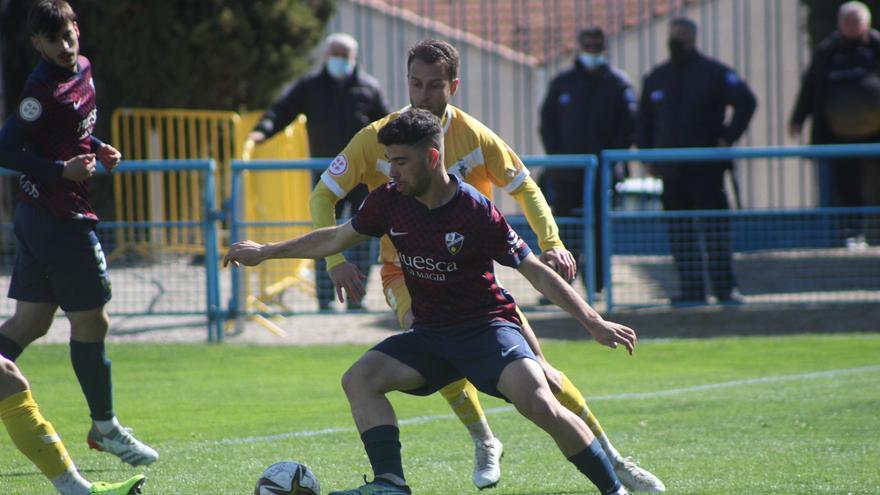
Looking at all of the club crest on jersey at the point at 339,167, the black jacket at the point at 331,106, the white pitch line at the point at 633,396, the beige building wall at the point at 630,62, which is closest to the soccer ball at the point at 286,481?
the club crest on jersey at the point at 339,167

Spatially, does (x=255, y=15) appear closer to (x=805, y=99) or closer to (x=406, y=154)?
(x=805, y=99)

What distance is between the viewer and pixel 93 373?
6.70 m

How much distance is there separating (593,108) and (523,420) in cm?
553

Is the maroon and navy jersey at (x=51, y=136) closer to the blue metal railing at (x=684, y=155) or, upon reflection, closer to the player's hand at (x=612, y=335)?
the player's hand at (x=612, y=335)

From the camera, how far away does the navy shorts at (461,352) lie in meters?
5.38

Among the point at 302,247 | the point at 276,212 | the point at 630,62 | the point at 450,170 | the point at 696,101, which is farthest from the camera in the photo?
the point at 630,62

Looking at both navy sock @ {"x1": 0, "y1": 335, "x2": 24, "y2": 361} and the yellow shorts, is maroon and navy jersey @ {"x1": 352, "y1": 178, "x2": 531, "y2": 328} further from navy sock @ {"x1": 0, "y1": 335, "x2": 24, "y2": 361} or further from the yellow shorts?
navy sock @ {"x1": 0, "y1": 335, "x2": 24, "y2": 361}

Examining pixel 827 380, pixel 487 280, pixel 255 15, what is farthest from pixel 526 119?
pixel 487 280

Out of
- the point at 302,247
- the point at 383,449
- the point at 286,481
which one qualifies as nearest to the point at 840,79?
the point at 302,247

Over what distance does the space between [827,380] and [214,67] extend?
380 inches

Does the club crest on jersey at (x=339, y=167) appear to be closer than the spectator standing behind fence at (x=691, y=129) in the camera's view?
Yes

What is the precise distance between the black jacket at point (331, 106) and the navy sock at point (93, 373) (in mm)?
6074

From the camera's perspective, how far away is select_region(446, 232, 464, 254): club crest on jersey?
5.40m

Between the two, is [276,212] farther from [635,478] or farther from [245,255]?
[635,478]
